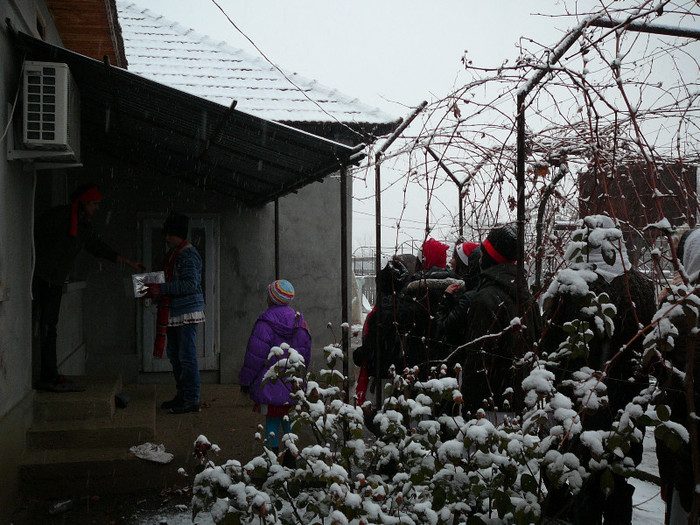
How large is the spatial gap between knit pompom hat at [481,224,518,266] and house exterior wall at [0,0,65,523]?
10.4 feet

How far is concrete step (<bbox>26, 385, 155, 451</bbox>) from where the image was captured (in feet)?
17.0

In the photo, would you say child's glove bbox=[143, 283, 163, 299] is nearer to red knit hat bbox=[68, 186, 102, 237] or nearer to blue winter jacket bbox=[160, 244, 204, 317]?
blue winter jacket bbox=[160, 244, 204, 317]

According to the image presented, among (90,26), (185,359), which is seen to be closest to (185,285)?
(185,359)

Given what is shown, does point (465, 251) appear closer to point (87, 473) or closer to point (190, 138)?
point (190, 138)

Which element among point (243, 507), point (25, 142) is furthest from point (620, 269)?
point (25, 142)

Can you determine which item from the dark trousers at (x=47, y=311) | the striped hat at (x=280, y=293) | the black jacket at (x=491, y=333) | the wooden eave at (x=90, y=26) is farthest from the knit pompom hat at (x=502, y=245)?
the dark trousers at (x=47, y=311)

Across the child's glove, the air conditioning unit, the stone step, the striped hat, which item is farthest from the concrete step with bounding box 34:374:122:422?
the air conditioning unit

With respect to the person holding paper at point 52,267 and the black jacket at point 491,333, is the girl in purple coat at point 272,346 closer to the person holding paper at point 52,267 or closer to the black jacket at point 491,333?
the black jacket at point 491,333

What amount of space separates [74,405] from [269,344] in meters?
1.80

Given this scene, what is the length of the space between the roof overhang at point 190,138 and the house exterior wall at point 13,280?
1.02ft

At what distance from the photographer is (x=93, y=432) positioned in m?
5.39

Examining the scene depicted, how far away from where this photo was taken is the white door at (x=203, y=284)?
8586 millimetres

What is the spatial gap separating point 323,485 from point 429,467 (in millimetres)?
526

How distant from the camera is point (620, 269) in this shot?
4.06 m
